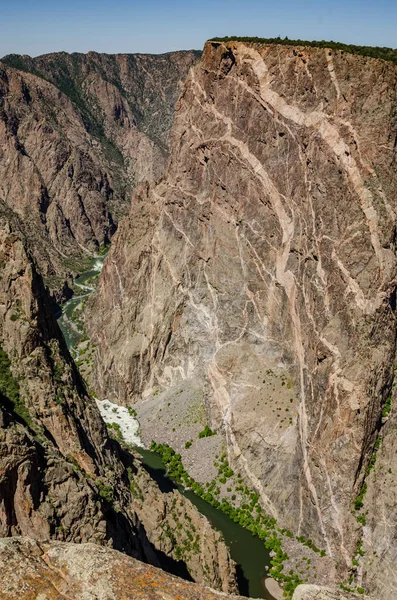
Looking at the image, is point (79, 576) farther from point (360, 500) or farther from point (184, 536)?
point (360, 500)

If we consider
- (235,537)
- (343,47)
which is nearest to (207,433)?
(235,537)

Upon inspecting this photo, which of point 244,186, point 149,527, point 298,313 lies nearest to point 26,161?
point 244,186

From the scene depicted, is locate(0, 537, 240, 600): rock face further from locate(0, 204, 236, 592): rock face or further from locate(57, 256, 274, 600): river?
locate(57, 256, 274, 600): river

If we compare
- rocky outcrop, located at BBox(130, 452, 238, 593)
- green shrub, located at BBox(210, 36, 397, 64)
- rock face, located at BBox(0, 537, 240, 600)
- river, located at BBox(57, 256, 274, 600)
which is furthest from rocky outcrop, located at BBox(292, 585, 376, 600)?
green shrub, located at BBox(210, 36, 397, 64)

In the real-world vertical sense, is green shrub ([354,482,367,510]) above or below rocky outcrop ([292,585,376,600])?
below

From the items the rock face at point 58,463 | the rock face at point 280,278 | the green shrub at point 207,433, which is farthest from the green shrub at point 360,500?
the green shrub at point 207,433

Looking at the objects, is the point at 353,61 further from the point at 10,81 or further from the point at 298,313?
the point at 10,81

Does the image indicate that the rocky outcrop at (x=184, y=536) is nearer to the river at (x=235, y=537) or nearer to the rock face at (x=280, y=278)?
the river at (x=235, y=537)
